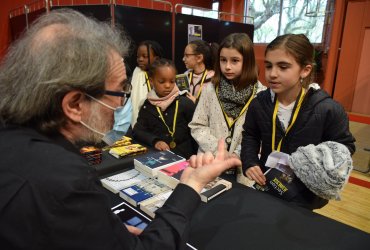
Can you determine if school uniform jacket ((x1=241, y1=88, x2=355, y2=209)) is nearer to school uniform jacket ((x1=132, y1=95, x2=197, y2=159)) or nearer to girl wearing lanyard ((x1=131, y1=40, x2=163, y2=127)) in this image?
school uniform jacket ((x1=132, y1=95, x2=197, y2=159))

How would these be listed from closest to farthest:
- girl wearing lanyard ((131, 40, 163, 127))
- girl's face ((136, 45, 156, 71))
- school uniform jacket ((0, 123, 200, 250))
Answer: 1. school uniform jacket ((0, 123, 200, 250))
2. girl wearing lanyard ((131, 40, 163, 127))
3. girl's face ((136, 45, 156, 71))

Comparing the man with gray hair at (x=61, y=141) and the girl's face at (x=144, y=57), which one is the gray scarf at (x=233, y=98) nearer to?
the man with gray hair at (x=61, y=141)

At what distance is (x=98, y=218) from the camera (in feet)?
2.24

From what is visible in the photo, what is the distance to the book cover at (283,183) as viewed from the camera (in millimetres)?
1384

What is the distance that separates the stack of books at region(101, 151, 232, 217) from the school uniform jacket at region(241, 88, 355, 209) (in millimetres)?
449

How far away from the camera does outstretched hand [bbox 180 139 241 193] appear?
962 mm

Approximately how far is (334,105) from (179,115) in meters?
1.25

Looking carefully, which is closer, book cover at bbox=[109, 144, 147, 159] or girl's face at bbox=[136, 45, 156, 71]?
book cover at bbox=[109, 144, 147, 159]

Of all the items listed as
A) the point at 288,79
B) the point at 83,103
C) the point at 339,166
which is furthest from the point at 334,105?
the point at 83,103

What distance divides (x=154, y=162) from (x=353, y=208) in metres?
2.39

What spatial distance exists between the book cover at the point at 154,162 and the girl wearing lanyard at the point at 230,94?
59cm

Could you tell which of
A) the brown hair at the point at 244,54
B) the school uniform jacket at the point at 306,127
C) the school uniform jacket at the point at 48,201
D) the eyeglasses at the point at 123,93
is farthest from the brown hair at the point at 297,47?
the school uniform jacket at the point at 48,201

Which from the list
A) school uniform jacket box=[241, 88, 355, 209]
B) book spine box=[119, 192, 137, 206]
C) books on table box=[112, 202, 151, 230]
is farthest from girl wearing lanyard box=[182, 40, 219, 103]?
books on table box=[112, 202, 151, 230]

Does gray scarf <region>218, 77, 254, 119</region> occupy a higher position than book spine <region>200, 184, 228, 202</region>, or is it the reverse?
gray scarf <region>218, 77, 254, 119</region>
